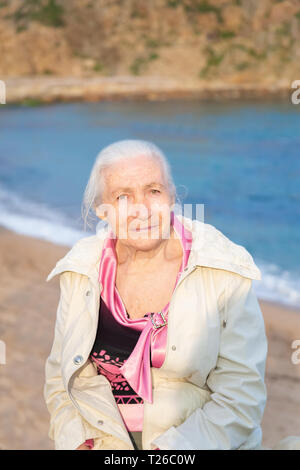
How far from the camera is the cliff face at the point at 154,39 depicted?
1409 inches

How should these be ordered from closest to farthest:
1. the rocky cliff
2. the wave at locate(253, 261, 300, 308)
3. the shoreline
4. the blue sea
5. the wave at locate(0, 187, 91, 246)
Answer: the wave at locate(253, 261, 300, 308)
the wave at locate(0, 187, 91, 246)
the blue sea
the shoreline
the rocky cliff

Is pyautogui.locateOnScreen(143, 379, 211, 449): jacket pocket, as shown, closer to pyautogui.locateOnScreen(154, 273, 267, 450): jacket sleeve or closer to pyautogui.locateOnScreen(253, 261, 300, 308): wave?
pyautogui.locateOnScreen(154, 273, 267, 450): jacket sleeve

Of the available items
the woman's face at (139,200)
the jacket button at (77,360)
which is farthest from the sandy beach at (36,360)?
the woman's face at (139,200)

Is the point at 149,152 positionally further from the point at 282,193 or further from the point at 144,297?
the point at 282,193

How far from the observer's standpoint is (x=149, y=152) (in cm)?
194

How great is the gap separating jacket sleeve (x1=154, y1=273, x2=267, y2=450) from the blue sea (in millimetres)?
634

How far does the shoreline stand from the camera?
109 feet

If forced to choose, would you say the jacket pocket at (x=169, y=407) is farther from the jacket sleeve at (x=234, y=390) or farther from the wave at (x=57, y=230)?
the wave at (x=57, y=230)

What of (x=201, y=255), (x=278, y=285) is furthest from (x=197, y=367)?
(x=278, y=285)

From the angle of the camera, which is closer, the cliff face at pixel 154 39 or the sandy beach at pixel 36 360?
the sandy beach at pixel 36 360

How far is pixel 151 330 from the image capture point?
6.10ft

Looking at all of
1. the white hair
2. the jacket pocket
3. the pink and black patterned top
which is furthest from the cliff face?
the jacket pocket

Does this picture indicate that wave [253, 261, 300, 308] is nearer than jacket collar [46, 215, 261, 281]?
No

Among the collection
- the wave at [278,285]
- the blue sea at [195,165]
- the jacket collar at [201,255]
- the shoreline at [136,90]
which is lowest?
the blue sea at [195,165]
